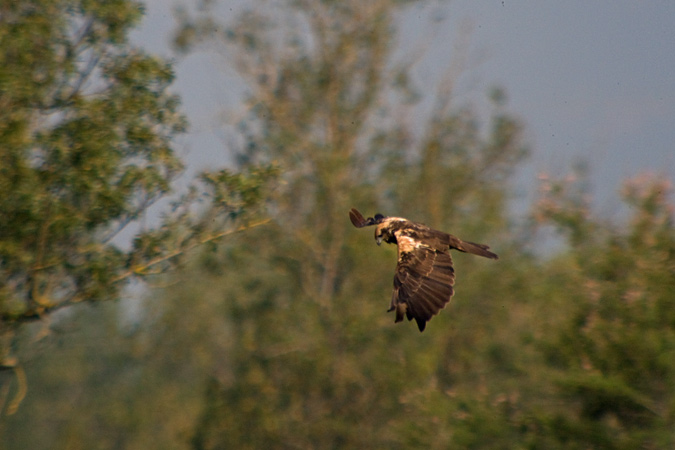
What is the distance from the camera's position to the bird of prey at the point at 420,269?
29.6ft

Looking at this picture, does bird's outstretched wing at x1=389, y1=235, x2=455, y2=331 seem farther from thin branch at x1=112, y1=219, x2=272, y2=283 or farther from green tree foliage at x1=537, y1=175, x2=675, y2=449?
green tree foliage at x1=537, y1=175, x2=675, y2=449

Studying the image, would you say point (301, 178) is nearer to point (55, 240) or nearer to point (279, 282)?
point (279, 282)

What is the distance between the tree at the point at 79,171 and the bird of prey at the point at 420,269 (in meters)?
3.34

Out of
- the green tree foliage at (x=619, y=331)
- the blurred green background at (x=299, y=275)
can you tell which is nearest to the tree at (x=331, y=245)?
the blurred green background at (x=299, y=275)

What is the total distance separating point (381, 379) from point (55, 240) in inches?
581

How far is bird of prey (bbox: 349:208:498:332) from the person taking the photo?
29.6ft

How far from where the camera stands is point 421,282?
30.9ft

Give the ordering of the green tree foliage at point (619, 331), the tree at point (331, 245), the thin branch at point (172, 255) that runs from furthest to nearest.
Answer: the tree at point (331, 245) < the green tree foliage at point (619, 331) < the thin branch at point (172, 255)

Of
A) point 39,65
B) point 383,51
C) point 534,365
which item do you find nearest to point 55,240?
point 39,65

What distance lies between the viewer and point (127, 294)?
12.9m

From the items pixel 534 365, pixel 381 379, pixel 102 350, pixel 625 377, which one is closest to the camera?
pixel 625 377

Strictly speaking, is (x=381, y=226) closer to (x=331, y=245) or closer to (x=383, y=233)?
(x=383, y=233)

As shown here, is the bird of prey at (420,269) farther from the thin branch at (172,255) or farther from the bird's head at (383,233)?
the thin branch at (172,255)

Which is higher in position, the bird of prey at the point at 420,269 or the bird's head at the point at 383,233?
the bird's head at the point at 383,233
